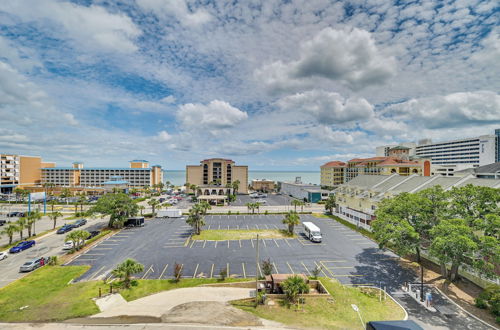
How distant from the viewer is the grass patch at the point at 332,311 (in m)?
19.7

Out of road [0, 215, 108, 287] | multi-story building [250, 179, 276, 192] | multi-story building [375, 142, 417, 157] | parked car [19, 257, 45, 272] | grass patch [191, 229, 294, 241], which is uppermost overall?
multi-story building [375, 142, 417, 157]

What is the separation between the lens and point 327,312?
21.1 metres

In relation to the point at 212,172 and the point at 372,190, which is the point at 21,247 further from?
the point at 212,172

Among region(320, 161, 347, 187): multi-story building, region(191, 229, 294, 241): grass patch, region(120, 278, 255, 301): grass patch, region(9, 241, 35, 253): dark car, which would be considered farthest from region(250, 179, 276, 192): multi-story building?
region(120, 278, 255, 301): grass patch

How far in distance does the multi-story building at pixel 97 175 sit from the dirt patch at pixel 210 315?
4629 inches

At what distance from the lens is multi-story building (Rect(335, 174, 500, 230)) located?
43250mm

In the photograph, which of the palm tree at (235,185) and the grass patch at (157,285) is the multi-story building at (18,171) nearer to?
the palm tree at (235,185)

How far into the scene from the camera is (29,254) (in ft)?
117

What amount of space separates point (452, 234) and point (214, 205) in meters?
71.0

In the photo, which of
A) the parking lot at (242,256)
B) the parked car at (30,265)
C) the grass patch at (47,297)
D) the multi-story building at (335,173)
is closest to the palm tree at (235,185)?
the multi-story building at (335,173)

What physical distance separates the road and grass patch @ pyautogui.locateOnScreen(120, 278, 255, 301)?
15.7 meters

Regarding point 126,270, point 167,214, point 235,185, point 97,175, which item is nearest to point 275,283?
point 126,270

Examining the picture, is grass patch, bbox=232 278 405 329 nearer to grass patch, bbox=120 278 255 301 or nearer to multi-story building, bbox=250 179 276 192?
grass patch, bbox=120 278 255 301

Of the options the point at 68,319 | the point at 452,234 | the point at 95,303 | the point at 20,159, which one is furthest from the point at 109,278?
the point at 20,159
